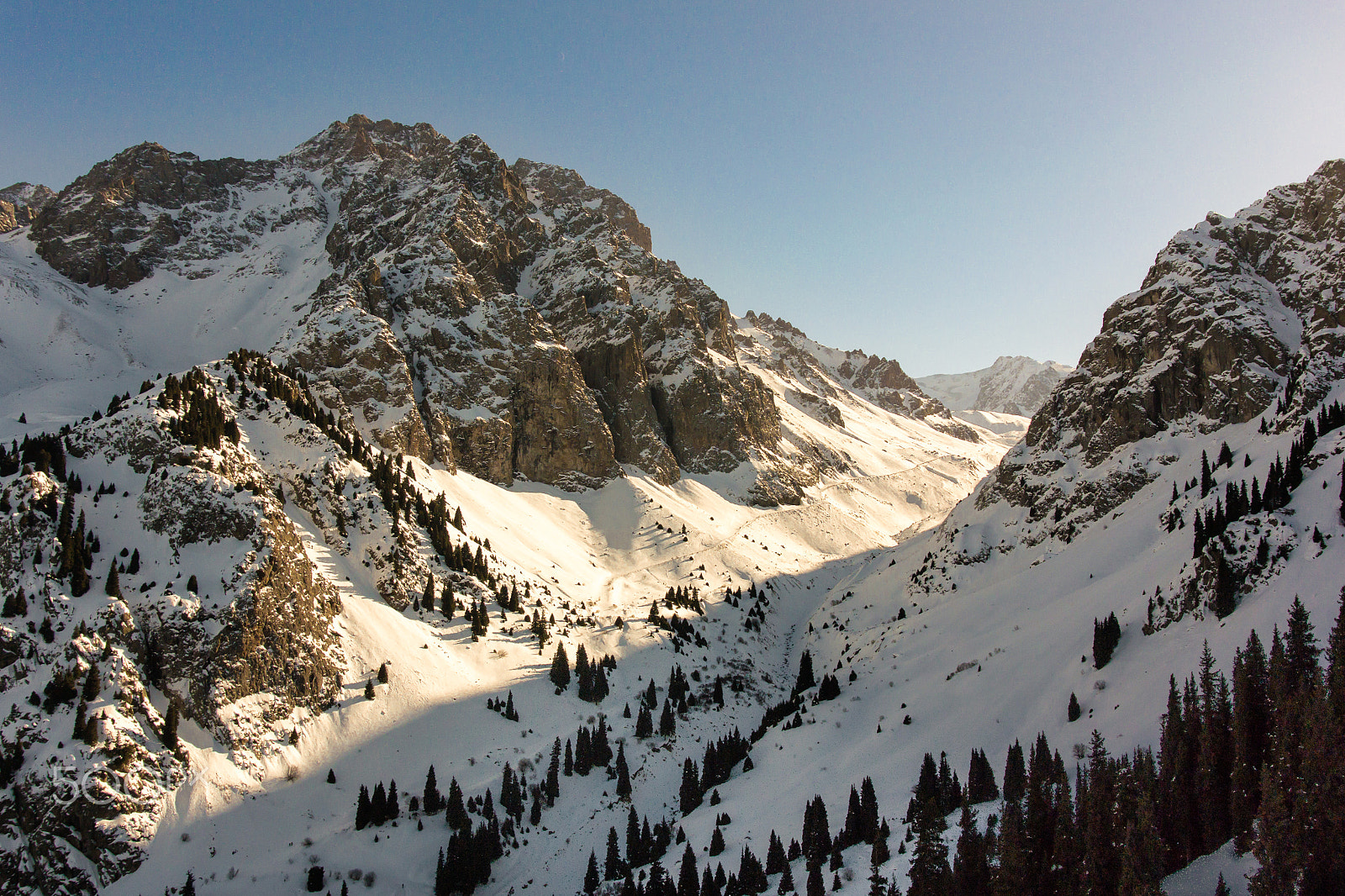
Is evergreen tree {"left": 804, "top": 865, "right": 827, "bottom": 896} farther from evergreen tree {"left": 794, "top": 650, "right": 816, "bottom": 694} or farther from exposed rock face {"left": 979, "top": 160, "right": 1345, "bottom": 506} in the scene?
exposed rock face {"left": 979, "top": 160, "right": 1345, "bottom": 506}

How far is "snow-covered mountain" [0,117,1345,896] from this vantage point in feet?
188

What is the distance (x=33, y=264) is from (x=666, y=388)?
158m

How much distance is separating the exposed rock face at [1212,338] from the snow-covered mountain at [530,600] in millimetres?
606

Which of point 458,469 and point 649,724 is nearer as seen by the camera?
point 649,724

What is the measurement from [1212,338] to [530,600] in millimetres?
100830

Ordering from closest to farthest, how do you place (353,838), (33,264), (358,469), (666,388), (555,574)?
(353,838)
(358,469)
(555,574)
(33,264)
(666,388)

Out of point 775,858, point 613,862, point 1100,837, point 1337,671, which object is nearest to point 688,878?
point 775,858

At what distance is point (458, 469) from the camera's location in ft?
451

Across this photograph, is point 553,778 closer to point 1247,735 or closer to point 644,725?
point 644,725

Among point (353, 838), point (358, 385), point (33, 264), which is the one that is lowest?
point (353, 838)

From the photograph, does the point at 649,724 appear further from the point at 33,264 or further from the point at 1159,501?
the point at 33,264

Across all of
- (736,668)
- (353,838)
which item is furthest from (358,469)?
(736,668)

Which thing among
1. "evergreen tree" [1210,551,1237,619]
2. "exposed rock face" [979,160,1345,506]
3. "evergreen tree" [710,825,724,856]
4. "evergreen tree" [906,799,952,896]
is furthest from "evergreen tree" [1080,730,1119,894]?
"exposed rock face" [979,160,1345,506]

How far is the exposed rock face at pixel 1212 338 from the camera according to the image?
96.2m
